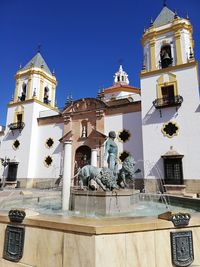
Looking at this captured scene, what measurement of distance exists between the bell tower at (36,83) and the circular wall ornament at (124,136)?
1052cm

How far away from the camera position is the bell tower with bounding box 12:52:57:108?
23.4 metres

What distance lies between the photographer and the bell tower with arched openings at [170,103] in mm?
14297

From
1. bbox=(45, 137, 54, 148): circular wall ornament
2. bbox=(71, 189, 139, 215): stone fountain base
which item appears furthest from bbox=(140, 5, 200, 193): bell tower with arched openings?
bbox=(45, 137, 54, 148): circular wall ornament

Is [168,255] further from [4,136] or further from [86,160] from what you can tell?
[4,136]

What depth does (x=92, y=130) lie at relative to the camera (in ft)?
63.3

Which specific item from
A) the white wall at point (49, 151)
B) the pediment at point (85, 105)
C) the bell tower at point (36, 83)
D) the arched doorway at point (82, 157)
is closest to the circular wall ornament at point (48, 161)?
the white wall at point (49, 151)

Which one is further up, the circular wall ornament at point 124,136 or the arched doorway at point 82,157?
the circular wall ornament at point 124,136

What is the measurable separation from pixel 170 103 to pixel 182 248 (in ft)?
43.5

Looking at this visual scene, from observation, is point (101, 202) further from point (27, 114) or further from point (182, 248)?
point (27, 114)

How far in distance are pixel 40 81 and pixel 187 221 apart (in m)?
23.3

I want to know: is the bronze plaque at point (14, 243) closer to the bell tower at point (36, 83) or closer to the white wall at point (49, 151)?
the white wall at point (49, 151)

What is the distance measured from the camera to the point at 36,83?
23.6m

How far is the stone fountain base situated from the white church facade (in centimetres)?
461

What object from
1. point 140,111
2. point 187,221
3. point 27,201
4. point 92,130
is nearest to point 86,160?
point 92,130
